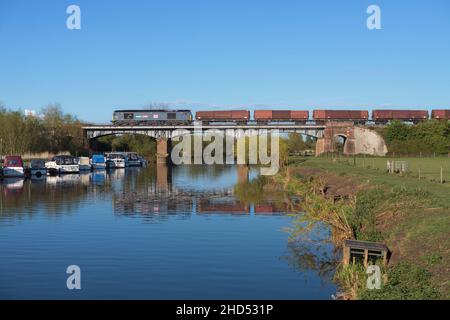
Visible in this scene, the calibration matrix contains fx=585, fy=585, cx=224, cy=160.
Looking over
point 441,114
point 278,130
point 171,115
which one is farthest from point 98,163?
point 441,114

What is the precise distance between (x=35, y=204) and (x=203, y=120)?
3692 inches

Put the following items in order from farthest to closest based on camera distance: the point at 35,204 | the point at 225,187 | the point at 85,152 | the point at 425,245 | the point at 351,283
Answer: the point at 85,152 → the point at 225,187 → the point at 35,204 → the point at 425,245 → the point at 351,283

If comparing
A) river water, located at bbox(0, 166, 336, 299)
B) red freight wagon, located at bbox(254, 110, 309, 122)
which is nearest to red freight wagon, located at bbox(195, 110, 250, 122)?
red freight wagon, located at bbox(254, 110, 309, 122)

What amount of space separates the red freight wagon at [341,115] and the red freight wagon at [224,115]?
1675cm

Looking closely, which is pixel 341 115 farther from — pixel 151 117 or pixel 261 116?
pixel 151 117

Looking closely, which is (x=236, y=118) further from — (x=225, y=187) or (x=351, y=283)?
(x=351, y=283)

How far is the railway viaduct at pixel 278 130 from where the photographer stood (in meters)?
122

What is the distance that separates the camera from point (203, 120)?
137 meters

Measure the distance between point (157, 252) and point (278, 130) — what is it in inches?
4123

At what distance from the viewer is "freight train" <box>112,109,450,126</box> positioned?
13575cm

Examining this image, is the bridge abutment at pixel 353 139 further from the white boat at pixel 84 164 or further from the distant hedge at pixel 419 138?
the white boat at pixel 84 164

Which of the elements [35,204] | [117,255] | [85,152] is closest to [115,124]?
[85,152]

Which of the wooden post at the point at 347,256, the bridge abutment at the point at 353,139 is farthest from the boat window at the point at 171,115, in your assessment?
the wooden post at the point at 347,256
